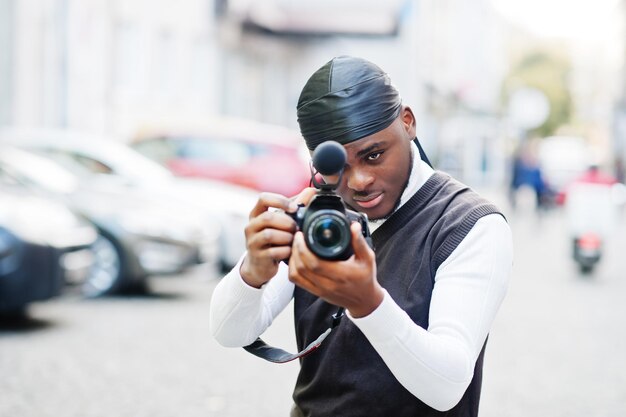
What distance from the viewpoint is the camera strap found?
2070 millimetres

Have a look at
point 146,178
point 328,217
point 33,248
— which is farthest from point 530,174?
point 328,217

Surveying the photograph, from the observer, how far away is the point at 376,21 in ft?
100

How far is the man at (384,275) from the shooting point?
1830 mm

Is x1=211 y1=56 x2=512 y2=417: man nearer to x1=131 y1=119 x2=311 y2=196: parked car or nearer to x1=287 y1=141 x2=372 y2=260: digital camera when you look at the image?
x1=287 y1=141 x2=372 y2=260: digital camera

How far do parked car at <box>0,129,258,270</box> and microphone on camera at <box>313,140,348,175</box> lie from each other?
9481mm

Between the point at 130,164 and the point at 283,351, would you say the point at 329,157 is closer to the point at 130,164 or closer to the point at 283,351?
the point at 283,351

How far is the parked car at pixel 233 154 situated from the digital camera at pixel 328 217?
35.3 feet

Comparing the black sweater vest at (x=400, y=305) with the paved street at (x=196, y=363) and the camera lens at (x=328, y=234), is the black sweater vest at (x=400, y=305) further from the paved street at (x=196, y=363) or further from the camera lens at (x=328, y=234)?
the paved street at (x=196, y=363)

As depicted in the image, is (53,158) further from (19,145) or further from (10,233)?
(10,233)

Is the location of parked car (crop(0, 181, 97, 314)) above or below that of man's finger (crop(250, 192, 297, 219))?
below

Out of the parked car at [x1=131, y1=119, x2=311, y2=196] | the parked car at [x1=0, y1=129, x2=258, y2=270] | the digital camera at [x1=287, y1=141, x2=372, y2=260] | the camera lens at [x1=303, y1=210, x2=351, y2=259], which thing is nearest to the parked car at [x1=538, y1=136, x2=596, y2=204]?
the parked car at [x1=131, y1=119, x2=311, y2=196]

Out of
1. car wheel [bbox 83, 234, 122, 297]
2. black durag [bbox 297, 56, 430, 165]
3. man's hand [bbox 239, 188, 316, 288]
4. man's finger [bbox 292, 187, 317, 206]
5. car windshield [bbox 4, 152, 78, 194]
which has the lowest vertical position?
car wheel [bbox 83, 234, 122, 297]

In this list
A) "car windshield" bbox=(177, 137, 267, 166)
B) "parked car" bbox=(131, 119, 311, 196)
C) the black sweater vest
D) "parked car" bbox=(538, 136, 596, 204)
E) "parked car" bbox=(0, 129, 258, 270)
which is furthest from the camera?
"parked car" bbox=(538, 136, 596, 204)

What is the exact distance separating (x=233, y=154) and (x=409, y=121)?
11.3 meters
